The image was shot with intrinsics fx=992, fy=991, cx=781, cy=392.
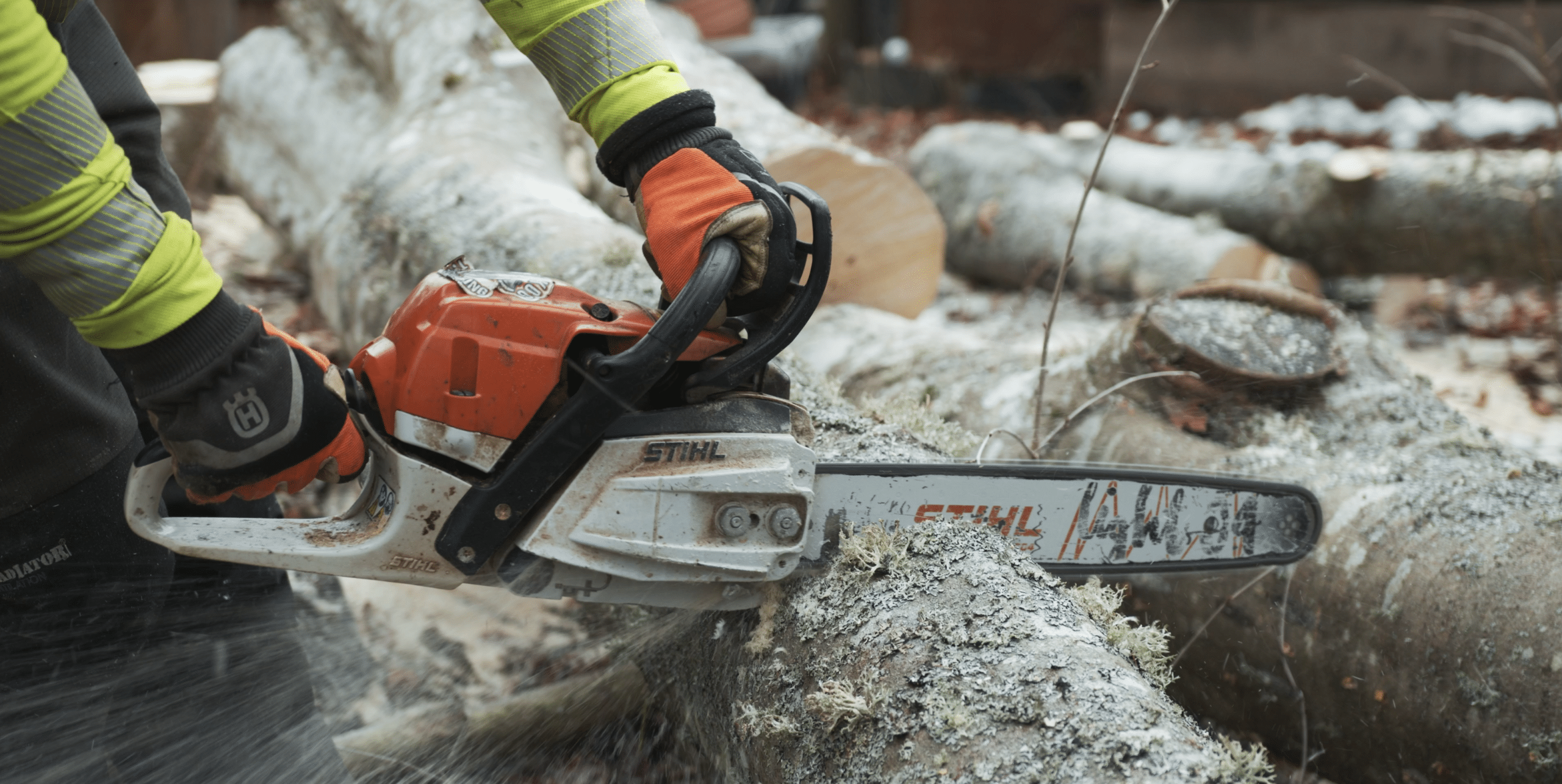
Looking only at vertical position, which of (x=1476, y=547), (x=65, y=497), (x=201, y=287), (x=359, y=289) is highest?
(x=201, y=287)

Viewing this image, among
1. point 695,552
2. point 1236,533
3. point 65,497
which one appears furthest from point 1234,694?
point 65,497

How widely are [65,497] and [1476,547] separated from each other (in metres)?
2.41

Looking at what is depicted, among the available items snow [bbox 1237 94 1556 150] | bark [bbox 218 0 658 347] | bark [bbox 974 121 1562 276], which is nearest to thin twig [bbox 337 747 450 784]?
bark [bbox 218 0 658 347]

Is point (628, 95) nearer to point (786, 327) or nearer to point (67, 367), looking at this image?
point (786, 327)

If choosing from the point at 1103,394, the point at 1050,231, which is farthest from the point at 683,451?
the point at 1050,231

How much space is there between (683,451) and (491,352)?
0.32 m

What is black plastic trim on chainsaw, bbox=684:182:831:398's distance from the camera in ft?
4.93

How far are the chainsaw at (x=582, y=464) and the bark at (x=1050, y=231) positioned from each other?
2.79 m

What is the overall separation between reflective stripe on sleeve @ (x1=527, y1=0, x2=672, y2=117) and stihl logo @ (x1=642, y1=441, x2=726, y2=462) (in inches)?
22.0

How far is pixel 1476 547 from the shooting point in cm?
175

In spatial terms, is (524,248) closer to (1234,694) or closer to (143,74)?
(1234,694)

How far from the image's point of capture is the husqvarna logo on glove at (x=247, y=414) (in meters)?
1.32

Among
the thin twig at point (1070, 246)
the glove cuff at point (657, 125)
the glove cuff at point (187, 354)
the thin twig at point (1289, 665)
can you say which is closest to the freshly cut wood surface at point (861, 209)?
the thin twig at point (1070, 246)

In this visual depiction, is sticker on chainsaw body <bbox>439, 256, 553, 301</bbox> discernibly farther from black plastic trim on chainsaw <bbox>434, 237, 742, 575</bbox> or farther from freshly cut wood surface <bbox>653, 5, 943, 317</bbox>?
freshly cut wood surface <bbox>653, 5, 943, 317</bbox>
